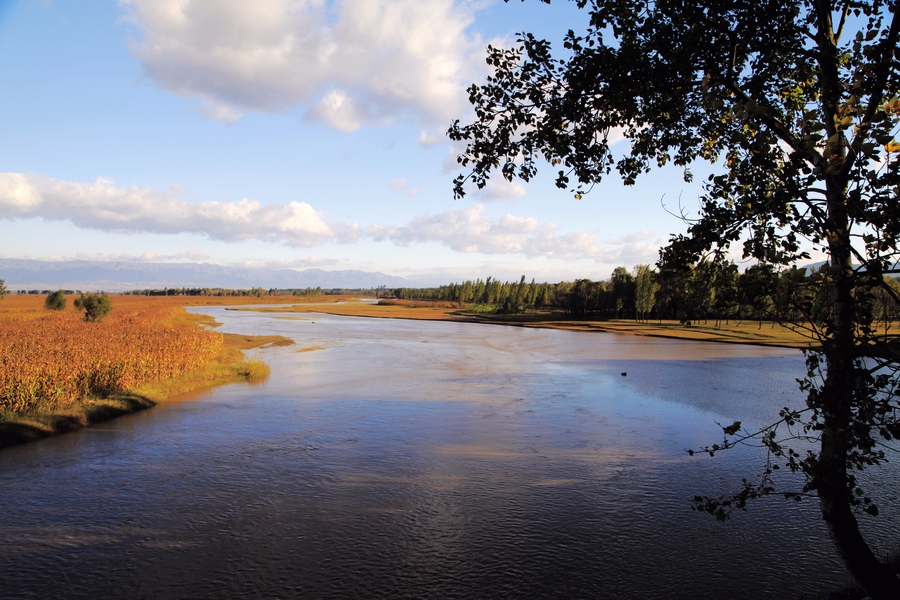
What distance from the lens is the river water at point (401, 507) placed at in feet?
28.2

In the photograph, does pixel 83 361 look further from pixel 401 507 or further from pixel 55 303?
pixel 55 303

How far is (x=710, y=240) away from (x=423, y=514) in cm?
835

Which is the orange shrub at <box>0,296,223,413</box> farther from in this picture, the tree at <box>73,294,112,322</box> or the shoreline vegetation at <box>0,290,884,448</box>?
the tree at <box>73,294,112,322</box>

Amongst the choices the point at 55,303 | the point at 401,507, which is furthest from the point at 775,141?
the point at 55,303

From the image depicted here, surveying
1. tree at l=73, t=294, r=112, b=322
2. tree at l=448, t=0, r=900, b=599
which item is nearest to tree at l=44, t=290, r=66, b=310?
tree at l=73, t=294, r=112, b=322

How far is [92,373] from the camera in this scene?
20.8 m

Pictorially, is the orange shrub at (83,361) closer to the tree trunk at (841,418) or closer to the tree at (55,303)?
the tree trunk at (841,418)

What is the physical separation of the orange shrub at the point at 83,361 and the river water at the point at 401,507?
2.53 m

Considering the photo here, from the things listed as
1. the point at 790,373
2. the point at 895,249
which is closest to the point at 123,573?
the point at 895,249

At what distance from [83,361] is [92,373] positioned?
57cm

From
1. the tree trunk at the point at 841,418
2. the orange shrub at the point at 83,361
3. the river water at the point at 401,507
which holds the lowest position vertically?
the river water at the point at 401,507

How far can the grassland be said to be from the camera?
1723 centimetres

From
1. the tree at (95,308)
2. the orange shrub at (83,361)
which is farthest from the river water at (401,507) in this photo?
the tree at (95,308)

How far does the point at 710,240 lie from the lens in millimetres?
4551
